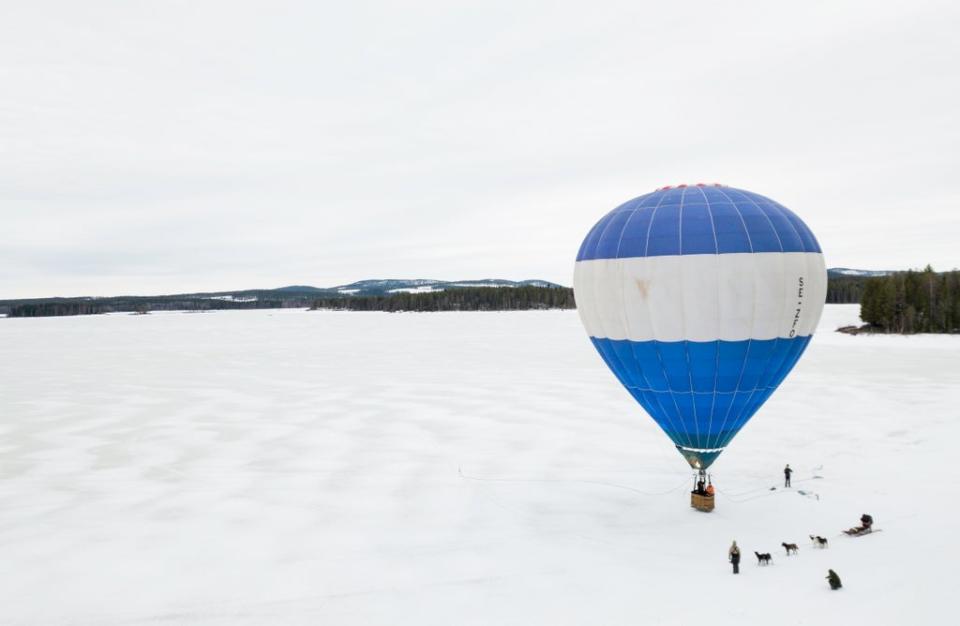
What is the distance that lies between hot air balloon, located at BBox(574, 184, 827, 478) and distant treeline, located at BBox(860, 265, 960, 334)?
54269 mm

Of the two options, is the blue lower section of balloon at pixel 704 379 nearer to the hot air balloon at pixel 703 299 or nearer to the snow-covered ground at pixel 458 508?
the hot air balloon at pixel 703 299

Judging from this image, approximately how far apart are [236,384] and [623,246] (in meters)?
26.4

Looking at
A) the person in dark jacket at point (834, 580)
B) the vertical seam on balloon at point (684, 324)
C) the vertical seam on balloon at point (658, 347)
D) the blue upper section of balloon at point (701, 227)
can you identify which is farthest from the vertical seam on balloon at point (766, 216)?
the person in dark jacket at point (834, 580)

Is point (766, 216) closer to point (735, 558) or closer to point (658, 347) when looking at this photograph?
point (658, 347)

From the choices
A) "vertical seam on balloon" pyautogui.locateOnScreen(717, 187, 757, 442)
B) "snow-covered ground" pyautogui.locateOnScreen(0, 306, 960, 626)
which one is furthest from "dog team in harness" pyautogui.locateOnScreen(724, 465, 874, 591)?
"vertical seam on balloon" pyautogui.locateOnScreen(717, 187, 757, 442)

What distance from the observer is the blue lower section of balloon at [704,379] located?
13742 millimetres

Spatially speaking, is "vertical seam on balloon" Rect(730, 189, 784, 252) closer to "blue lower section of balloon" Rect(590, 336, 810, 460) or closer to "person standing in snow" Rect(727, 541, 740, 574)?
"blue lower section of balloon" Rect(590, 336, 810, 460)

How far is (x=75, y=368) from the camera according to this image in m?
41.3

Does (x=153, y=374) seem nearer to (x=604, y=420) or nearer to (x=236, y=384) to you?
(x=236, y=384)

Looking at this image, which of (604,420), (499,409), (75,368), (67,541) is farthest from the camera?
(75,368)

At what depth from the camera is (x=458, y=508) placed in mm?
15312

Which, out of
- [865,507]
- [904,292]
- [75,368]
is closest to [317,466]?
[865,507]

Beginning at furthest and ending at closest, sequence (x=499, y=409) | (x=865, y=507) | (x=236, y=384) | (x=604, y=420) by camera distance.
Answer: (x=236, y=384), (x=499, y=409), (x=604, y=420), (x=865, y=507)

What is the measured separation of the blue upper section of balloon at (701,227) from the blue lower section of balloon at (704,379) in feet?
6.51
